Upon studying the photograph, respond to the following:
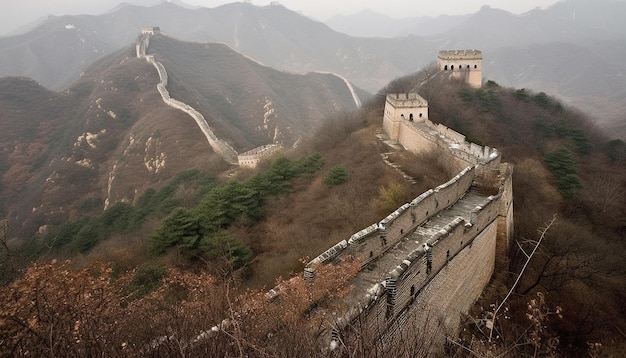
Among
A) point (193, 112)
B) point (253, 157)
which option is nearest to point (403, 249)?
point (253, 157)

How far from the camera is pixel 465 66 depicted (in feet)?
130

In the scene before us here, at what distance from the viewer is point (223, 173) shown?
37.7 m

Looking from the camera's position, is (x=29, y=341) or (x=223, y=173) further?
(x=223, y=173)

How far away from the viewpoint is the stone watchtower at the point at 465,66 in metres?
39.2

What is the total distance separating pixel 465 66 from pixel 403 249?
1319 inches

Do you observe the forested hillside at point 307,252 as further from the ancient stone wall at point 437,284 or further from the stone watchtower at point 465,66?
the stone watchtower at point 465,66

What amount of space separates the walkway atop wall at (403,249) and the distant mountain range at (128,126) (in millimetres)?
29352

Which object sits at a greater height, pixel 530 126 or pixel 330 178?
pixel 330 178

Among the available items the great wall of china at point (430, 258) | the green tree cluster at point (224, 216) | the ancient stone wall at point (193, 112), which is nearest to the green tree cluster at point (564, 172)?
the great wall of china at point (430, 258)

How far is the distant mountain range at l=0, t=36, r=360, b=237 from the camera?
45.4m

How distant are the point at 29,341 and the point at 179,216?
15.0m

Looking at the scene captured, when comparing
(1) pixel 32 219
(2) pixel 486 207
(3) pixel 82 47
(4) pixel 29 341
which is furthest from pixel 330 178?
(3) pixel 82 47

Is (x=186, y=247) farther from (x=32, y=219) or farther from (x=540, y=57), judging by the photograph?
(x=540, y=57)

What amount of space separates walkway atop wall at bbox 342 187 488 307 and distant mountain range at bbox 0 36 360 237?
29.4 meters
